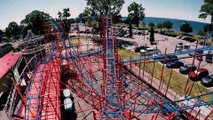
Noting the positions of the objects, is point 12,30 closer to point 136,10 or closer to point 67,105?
point 136,10

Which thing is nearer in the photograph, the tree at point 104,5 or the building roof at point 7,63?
the building roof at point 7,63

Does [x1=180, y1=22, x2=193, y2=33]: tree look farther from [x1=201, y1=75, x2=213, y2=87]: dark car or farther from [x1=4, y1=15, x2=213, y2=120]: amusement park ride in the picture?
[x1=201, y1=75, x2=213, y2=87]: dark car

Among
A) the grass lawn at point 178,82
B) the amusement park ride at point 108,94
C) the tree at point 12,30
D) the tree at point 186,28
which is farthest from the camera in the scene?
the tree at point 12,30

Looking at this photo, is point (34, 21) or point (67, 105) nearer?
point (67, 105)

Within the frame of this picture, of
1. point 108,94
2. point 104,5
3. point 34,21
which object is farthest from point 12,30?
point 108,94

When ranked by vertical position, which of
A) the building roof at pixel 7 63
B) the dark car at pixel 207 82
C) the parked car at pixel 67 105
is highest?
the building roof at pixel 7 63

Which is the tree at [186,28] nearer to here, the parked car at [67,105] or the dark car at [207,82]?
the dark car at [207,82]

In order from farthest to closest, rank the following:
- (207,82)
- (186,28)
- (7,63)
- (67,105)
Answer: (186,28) → (7,63) → (207,82) → (67,105)

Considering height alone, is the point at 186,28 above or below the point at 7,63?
above

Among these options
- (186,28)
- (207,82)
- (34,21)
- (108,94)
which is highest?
(34,21)

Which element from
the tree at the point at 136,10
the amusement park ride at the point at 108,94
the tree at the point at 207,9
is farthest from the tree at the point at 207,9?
the amusement park ride at the point at 108,94

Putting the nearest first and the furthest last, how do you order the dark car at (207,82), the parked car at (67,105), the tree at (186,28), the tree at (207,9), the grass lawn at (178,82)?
the parked car at (67,105)
the grass lawn at (178,82)
the dark car at (207,82)
the tree at (207,9)
the tree at (186,28)
